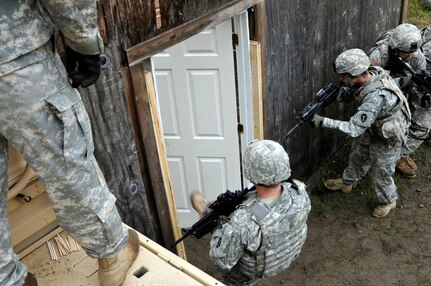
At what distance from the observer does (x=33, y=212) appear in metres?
2.64

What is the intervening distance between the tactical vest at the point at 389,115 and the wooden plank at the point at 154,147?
246 centimetres

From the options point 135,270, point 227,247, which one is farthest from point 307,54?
point 135,270

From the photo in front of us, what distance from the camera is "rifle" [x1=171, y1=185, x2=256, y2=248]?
3332mm

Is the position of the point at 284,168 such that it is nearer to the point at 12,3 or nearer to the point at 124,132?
the point at 124,132

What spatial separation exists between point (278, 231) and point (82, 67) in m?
1.74

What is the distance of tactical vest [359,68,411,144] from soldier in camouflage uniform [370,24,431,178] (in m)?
0.74

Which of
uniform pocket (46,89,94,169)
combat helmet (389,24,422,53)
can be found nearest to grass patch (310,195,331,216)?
combat helmet (389,24,422,53)

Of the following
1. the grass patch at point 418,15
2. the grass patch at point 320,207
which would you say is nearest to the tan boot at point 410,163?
the grass patch at point 320,207

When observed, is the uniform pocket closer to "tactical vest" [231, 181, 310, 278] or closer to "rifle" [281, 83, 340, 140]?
"tactical vest" [231, 181, 310, 278]

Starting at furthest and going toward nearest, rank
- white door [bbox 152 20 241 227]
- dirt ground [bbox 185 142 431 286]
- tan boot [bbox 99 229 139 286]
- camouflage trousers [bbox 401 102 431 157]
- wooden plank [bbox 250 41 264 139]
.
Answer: camouflage trousers [bbox 401 102 431 157], dirt ground [bbox 185 142 431 286], white door [bbox 152 20 241 227], wooden plank [bbox 250 41 264 139], tan boot [bbox 99 229 139 286]

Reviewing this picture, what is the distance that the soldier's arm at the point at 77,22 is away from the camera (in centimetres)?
169

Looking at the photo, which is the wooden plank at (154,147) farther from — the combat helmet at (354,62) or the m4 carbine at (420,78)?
the m4 carbine at (420,78)

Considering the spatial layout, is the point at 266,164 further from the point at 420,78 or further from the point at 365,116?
the point at 420,78

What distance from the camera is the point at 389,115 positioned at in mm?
4832
